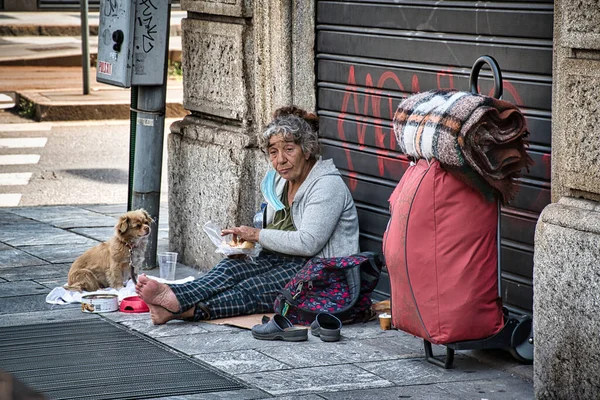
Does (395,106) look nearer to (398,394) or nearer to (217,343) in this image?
(217,343)

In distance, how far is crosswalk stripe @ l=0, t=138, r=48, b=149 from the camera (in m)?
12.5

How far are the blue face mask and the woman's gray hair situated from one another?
0.28m

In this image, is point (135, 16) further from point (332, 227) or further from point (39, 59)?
point (39, 59)

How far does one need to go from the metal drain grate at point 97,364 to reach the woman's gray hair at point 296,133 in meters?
1.23

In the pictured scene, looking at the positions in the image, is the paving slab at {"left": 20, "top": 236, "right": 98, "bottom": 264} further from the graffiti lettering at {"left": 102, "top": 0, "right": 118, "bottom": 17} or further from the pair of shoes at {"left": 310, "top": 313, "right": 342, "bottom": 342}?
the pair of shoes at {"left": 310, "top": 313, "right": 342, "bottom": 342}

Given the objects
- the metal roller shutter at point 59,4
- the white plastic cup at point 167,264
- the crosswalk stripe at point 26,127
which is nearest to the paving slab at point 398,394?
the white plastic cup at point 167,264

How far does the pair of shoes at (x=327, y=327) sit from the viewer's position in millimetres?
5312

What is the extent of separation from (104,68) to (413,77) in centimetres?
225

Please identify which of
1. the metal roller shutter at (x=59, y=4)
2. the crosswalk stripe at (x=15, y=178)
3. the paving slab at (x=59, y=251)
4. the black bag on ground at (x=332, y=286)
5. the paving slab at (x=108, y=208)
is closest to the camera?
the black bag on ground at (x=332, y=286)

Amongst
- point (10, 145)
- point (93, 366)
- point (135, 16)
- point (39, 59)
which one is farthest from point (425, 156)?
point (39, 59)

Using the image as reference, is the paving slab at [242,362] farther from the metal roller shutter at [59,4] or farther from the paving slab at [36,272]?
the metal roller shutter at [59,4]

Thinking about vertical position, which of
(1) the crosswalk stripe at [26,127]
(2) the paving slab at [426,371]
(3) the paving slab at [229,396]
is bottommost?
(3) the paving slab at [229,396]

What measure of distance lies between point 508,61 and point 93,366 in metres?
2.25

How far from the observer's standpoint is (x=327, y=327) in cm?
540
